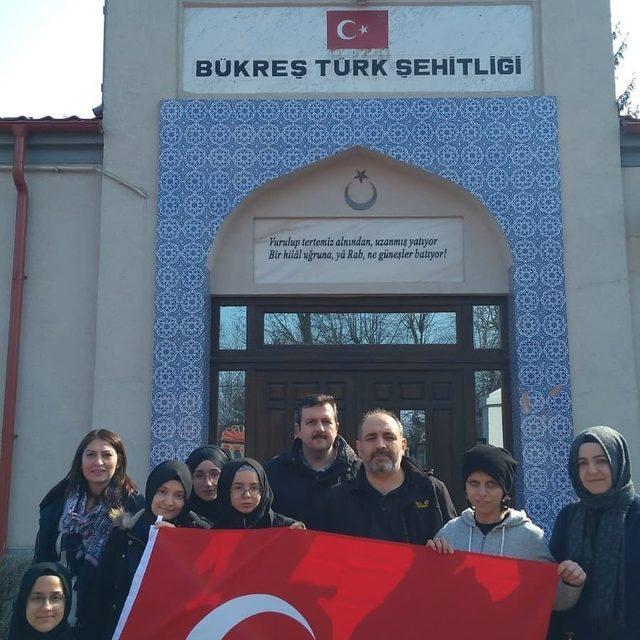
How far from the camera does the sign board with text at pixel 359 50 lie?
310 inches

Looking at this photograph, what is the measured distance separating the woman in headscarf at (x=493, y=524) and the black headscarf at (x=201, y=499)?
126 cm

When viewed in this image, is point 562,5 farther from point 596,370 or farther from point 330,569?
point 330,569

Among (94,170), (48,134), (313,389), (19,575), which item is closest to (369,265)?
(313,389)

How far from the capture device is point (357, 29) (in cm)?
795

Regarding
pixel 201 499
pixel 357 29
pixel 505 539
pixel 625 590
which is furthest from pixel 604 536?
pixel 357 29

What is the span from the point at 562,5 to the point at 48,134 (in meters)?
4.82

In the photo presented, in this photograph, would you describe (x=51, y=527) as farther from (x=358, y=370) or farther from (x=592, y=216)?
(x=592, y=216)

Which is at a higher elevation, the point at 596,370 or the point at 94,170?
the point at 94,170

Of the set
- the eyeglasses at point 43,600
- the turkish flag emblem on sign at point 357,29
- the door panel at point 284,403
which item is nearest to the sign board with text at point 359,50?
the turkish flag emblem on sign at point 357,29

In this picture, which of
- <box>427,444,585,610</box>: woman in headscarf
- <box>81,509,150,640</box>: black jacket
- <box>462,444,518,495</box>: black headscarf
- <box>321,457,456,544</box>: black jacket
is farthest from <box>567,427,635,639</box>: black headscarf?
<box>81,509,150,640</box>: black jacket

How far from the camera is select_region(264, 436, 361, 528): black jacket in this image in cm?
479

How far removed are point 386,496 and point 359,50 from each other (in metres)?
4.85

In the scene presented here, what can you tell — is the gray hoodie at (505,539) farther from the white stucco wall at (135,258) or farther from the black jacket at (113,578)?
the white stucco wall at (135,258)

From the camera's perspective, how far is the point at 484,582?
13.0 ft
